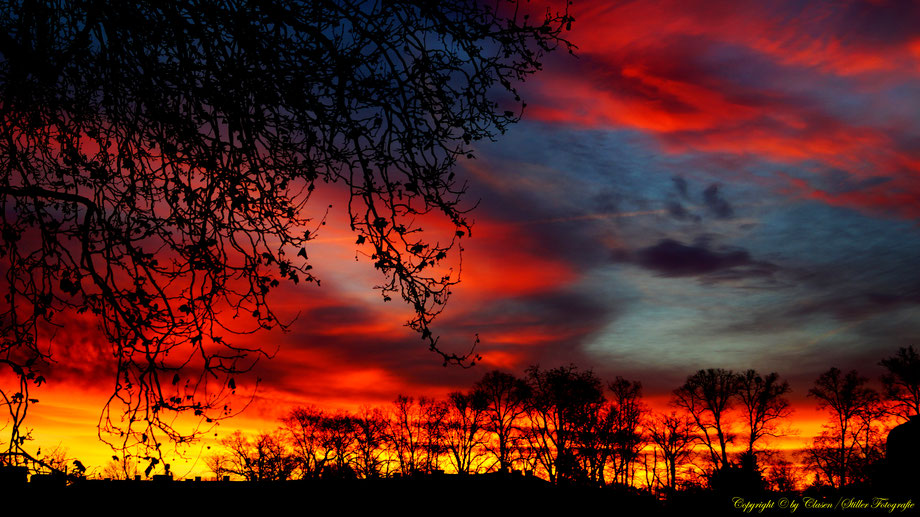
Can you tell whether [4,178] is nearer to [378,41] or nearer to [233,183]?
[233,183]

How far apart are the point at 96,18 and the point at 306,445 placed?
4983cm

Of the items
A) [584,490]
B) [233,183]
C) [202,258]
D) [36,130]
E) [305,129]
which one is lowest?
[584,490]

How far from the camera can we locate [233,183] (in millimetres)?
4973

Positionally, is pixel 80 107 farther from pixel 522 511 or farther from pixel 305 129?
pixel 522 511

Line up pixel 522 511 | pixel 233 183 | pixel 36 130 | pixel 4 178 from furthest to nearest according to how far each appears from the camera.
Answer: pixel 522 511
pixel 36 130
pixel 4 178
pixel 233 183

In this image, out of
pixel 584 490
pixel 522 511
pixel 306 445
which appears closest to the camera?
pixel 522 511

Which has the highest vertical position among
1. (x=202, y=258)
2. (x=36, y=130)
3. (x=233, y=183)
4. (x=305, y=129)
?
(x=36, y=130)

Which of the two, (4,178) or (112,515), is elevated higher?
(4,178)

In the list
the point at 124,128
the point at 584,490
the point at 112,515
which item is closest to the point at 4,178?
the point at 124,128

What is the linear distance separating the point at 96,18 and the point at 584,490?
28.9 m

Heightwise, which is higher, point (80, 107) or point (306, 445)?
point (80, 107)

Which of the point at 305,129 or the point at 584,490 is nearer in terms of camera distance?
the point at 305,129

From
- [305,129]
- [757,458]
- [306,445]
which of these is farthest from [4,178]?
[306,445]

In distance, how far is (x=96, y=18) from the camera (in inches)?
198
